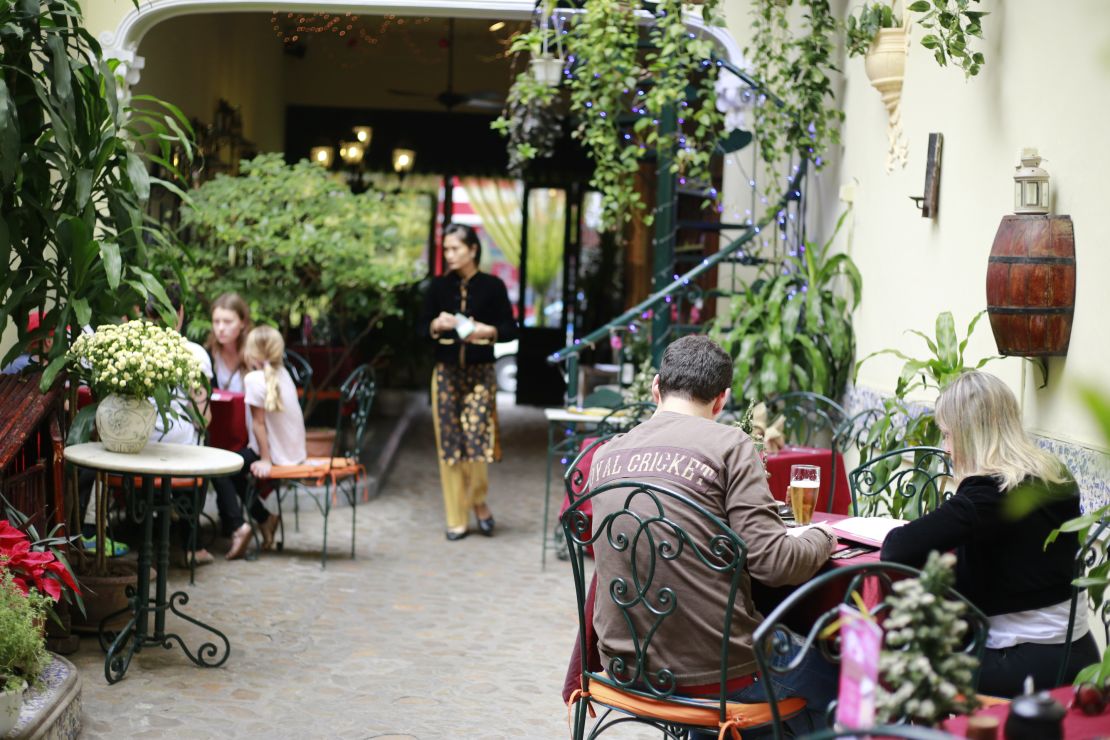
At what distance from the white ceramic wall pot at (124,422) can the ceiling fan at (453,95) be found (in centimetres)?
800

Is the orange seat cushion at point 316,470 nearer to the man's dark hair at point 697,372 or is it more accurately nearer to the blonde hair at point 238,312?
the blonde hair at point 238,312

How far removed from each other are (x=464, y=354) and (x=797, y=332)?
72.1 inches

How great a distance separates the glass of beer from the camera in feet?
10.3

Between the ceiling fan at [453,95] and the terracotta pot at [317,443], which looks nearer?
the terracotta pot at [317,443]

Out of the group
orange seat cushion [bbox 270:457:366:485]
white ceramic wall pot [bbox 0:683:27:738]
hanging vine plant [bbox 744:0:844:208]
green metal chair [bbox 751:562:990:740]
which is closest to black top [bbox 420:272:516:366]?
orange seat cushion [bbox 270:457:366:485]

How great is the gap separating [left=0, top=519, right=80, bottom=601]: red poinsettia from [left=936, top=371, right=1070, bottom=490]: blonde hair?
255 centimetres

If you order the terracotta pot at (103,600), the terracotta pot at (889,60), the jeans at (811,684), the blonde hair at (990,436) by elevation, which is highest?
the terracotta pot at (889,60)

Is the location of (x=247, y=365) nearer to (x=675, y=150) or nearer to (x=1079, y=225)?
(x=675, y=150)

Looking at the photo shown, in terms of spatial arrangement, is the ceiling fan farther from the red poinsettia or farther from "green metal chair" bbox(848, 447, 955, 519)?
the red poinsettia

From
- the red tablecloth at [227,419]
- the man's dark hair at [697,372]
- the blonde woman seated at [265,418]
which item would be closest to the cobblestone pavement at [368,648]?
the blonde woman seated at [265,418]

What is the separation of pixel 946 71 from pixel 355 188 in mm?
10448

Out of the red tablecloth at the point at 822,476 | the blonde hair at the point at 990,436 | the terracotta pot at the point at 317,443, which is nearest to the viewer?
the blonde hair at the point at 990,436

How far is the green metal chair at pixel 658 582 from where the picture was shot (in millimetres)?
2770

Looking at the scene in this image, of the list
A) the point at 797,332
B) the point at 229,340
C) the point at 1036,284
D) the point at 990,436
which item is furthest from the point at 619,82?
the point at 990,436
